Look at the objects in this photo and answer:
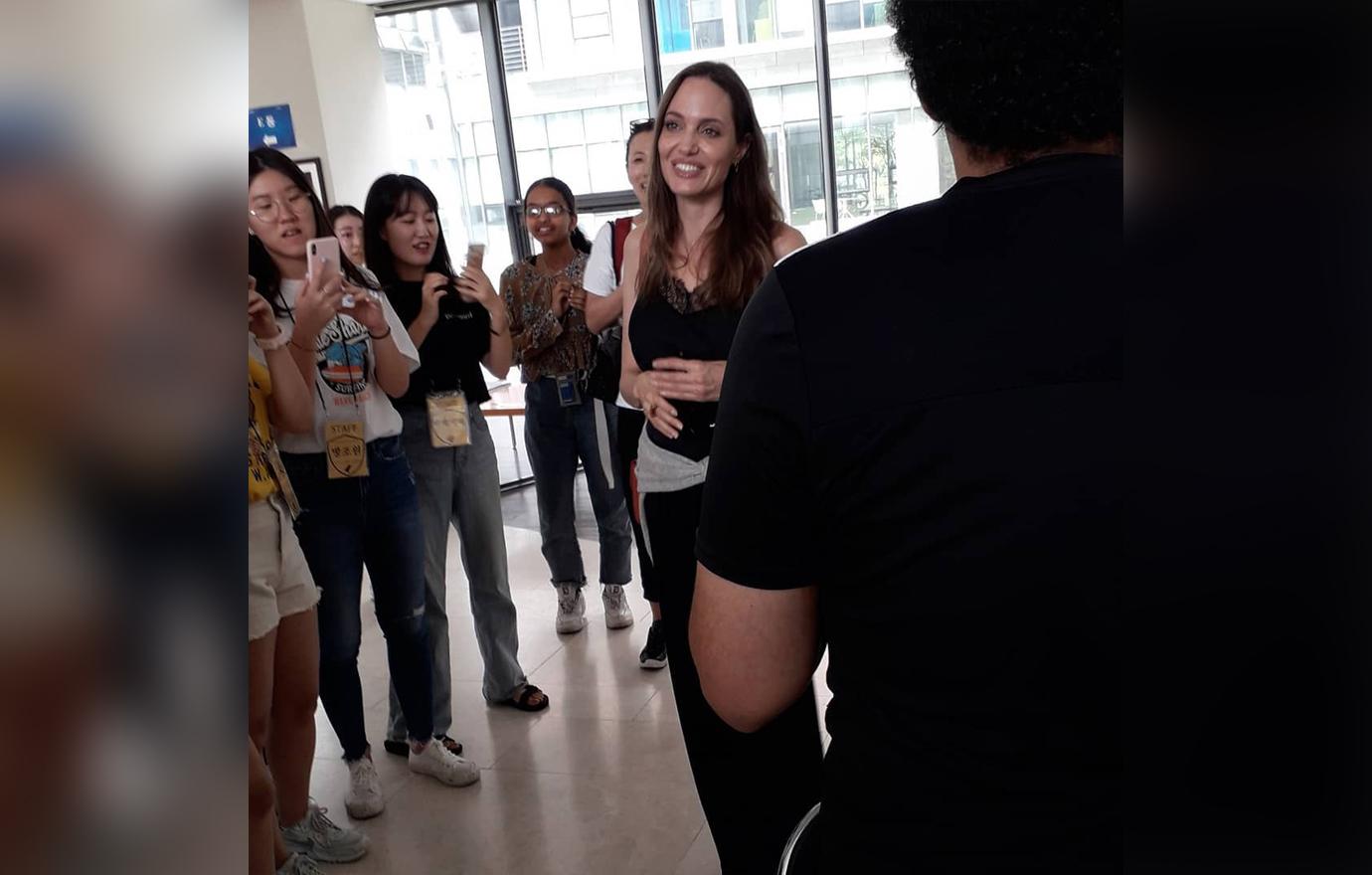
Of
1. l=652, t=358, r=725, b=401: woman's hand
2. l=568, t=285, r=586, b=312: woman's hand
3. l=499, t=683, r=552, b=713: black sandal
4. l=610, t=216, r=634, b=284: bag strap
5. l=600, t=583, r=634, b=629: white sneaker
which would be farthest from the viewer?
l=600, t=583, r=634, b=629: white sneaker

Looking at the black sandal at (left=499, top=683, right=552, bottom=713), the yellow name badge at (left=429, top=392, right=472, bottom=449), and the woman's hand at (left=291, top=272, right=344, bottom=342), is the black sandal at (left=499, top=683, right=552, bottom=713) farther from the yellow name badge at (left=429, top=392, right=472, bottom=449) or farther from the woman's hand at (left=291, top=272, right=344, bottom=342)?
the woman's hand at (left=291, top=272, right=344, bottom=342)

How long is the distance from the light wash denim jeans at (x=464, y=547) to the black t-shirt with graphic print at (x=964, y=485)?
6.25 feet

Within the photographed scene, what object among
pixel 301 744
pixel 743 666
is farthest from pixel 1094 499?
pixel 301 744

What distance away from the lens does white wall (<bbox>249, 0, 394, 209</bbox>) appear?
582 cm

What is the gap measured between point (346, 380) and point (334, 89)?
4.46m

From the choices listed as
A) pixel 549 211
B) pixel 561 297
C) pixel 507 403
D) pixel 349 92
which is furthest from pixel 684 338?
pixel 349 92

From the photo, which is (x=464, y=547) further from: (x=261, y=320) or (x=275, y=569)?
(x=261, y=320)

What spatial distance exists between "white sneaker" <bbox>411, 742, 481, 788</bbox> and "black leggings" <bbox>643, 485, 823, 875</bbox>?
96cm

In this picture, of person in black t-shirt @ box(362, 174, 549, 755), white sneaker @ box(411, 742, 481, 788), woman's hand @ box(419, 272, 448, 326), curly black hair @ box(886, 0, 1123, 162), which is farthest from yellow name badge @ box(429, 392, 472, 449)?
curly black hair @ box(886, 0, 1123, 162)

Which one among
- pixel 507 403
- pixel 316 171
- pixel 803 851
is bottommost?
pixel 507 403

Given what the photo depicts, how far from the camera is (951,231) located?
0.65 metres

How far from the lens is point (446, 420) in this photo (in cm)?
262

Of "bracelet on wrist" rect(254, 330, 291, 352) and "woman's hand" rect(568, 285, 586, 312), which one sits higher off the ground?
"bracelet on wrist" rect(254, 330, 291, 352)

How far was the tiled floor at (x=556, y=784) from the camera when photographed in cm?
230
